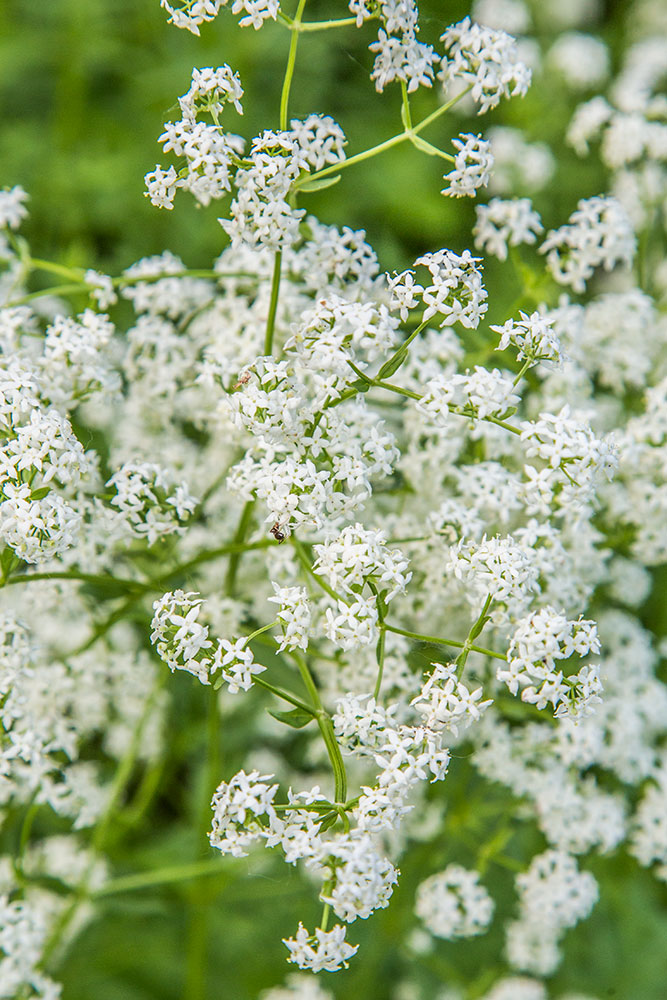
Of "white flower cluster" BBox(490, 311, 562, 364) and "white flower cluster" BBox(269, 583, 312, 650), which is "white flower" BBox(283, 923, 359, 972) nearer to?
"white flower cluster" BBox(269, 583, 312, 650)

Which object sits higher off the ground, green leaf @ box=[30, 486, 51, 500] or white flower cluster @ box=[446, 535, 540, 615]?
green leaf @ box=[30, 486, 51, 500]

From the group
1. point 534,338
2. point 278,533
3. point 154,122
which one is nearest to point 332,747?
point 278,533

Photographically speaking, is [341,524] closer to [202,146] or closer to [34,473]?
[34,473]

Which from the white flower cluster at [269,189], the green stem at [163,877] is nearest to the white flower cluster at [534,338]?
the white flower cluster at [269,189]

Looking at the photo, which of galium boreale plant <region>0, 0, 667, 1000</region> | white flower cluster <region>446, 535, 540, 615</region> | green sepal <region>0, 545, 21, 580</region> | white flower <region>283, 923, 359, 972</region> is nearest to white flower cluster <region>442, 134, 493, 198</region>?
galium boreale plant <region>0, 0, 667, 1000</region>

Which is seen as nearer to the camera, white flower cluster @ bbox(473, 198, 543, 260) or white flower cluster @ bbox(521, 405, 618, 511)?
white flower cluster @ bbox(521, 405, 618, 511)

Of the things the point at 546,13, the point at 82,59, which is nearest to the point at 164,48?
the point at 82,59

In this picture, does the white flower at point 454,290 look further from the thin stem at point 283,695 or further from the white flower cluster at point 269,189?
the thin stem at point 283,695
